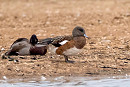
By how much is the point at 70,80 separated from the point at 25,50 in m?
2.39

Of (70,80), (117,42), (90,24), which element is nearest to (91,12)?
(90,24)

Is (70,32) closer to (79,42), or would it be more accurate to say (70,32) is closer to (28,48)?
(28,48)

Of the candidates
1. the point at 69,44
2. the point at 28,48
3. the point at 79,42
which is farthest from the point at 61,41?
the point at 28,48

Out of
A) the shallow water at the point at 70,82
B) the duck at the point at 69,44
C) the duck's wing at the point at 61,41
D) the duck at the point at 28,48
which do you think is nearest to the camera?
the shallow water at the point at 70,82

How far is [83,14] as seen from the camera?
16484 mm

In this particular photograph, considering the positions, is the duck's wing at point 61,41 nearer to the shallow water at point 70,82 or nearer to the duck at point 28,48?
the shallow water at point 70,82

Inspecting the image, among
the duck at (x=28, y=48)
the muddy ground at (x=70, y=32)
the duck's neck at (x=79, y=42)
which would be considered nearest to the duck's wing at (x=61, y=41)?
the duck's neck at (x=79, y=42)

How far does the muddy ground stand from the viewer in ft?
28.7

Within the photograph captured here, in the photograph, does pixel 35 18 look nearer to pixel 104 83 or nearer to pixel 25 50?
pixel 25 50

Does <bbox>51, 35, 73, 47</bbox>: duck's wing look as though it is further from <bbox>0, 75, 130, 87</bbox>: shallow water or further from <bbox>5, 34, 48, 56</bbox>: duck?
<bbox>5, 34, 48, 56</bbox>: duck

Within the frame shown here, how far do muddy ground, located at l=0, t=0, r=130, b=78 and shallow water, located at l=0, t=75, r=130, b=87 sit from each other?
302mm

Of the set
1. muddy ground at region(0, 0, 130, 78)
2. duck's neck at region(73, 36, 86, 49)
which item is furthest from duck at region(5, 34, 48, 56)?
duck's neck at region(73, 36, 86, 49)

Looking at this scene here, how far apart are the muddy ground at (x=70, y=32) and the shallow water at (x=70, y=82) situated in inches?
11.9

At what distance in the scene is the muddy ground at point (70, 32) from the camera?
8734 mm
